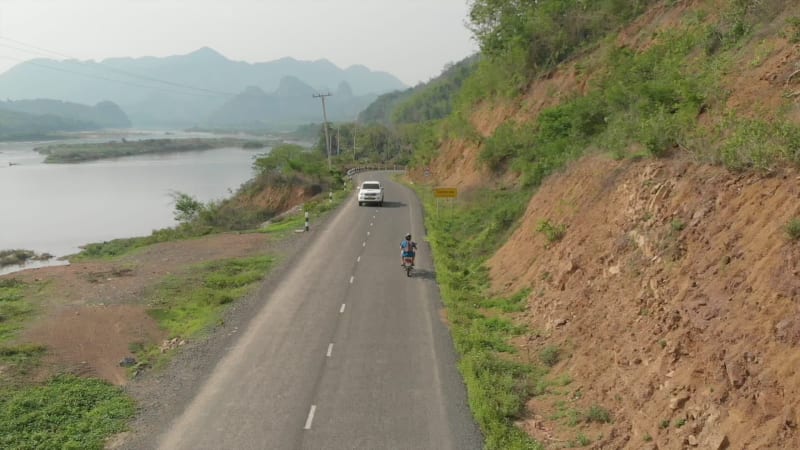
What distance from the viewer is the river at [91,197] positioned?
50716mm

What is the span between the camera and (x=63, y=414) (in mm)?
10617

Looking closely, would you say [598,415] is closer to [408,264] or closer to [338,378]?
[338,378]

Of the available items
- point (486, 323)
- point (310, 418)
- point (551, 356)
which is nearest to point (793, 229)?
point (551, 356)

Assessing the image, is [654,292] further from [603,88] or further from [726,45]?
[603,88]

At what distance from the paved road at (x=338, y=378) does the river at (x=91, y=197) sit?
29004 mm

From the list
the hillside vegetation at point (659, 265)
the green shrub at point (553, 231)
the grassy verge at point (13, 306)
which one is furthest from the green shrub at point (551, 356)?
the grassy verge at point (13, 306)

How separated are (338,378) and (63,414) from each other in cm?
563

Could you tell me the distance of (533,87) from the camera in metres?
39.1

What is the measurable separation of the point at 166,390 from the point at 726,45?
19338 millimetres

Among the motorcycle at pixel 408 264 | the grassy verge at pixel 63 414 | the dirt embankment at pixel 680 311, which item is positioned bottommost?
the grassy verge at pixel 63 414

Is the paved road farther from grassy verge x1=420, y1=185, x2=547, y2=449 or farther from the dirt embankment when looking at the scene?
the dirt embankment

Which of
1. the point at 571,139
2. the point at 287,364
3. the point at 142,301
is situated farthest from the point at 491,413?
the point at 571,139

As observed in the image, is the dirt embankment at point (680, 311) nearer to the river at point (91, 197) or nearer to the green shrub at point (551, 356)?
the green shrub at point (551, 356)

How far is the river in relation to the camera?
166ft
